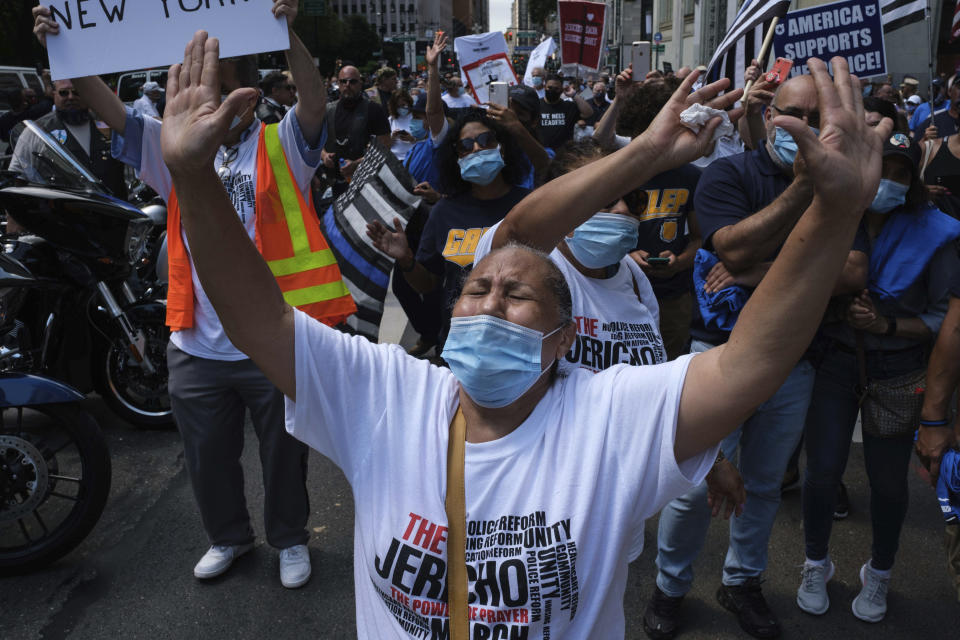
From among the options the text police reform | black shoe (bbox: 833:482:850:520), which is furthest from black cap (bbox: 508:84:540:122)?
black shoe (bbox: 833:482:850:520)

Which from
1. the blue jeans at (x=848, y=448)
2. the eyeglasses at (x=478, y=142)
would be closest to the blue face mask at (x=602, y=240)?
the blue jeans at (x=848, y=448)

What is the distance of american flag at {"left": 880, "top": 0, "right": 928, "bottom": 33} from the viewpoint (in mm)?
5156

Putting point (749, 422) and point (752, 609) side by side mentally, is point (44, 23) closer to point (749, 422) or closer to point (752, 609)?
point (749, 422)

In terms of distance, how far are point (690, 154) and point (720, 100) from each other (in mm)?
234

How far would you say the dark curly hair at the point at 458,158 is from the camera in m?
3.90

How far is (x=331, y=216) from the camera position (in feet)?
14.5

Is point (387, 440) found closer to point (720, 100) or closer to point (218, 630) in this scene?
point (720, 100)

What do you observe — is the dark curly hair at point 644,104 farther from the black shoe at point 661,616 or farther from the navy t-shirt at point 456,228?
the black shoe at point 661,616

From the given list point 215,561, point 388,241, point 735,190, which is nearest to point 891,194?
point 735,190

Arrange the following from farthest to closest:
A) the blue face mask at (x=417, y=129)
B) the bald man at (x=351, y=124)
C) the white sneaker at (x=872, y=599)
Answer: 1. the blue face mask at (x=417, y=129)
2. the bald man at (x=351, y=124)
3. the white sneaker at (x=872, y=599)


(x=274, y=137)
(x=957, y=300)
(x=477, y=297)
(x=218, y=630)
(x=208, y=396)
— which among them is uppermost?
(x=274, y=137)

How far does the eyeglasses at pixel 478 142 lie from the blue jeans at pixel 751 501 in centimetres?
140

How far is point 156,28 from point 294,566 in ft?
7.16

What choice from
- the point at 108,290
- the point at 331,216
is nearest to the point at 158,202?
the point at 108,290
